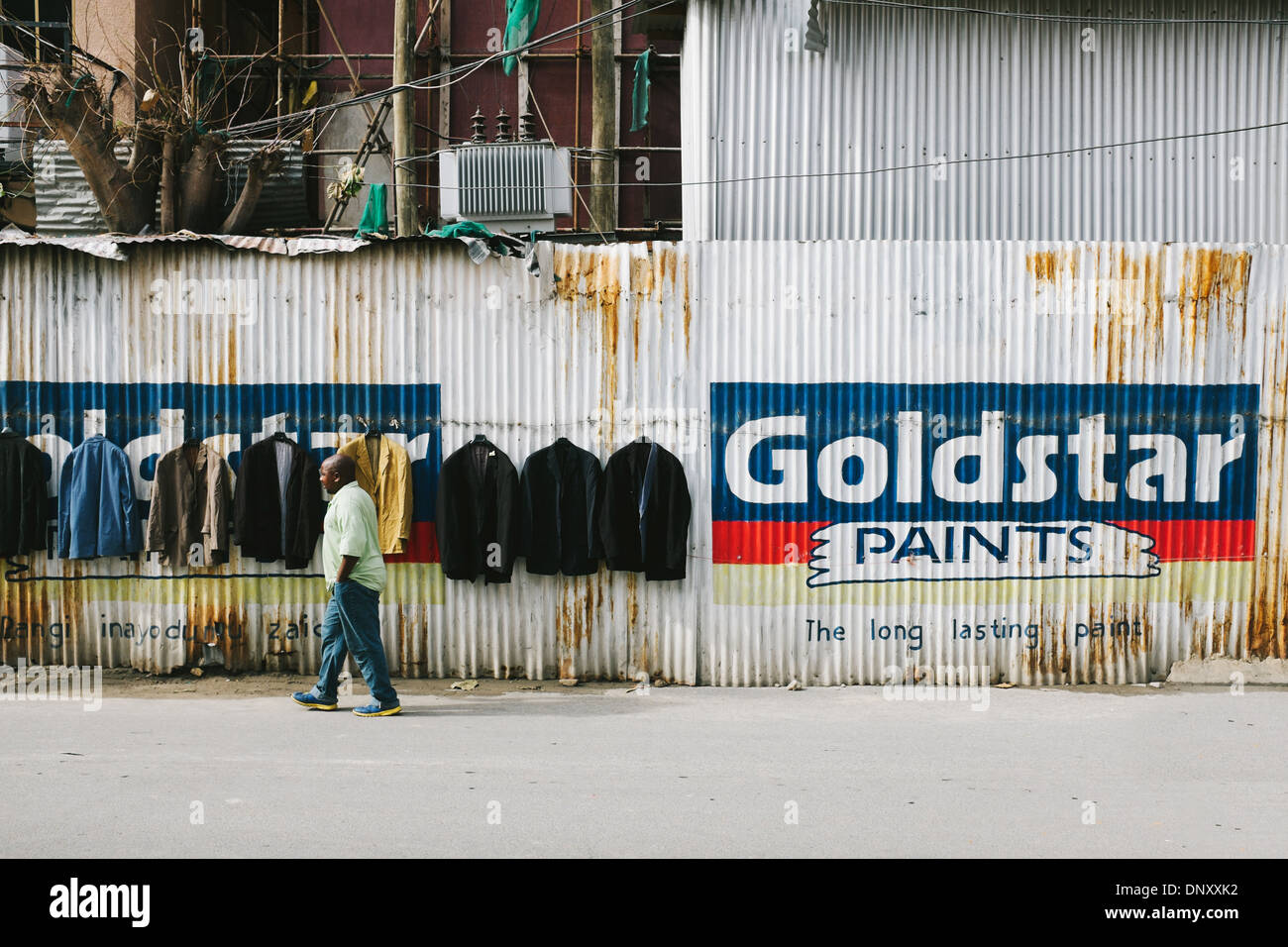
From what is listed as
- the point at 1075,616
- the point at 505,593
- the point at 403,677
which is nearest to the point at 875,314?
the point at 1075,616

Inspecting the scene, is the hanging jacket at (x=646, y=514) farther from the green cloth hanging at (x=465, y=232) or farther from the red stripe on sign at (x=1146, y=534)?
the green cloth hanging at (x=465, y=232)

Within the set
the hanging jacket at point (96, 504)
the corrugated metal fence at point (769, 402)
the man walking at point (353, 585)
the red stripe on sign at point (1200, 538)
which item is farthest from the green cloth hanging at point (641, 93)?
the red stripe on sign at point (1200, 538)

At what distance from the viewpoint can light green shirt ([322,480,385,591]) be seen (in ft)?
25.1

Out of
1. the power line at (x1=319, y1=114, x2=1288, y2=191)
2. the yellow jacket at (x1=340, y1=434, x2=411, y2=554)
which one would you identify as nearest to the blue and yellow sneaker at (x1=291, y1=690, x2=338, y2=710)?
the yellow jacket at (x1=340, y1=434, x2=411, y2=554)

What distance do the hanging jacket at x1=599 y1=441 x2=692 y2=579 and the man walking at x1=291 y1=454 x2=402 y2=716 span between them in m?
1.79

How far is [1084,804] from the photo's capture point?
6074 mm

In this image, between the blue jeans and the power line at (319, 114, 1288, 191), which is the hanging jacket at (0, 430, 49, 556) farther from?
the power line at (319, 114, 1288, 191)

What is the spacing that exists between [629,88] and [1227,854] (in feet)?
47.4

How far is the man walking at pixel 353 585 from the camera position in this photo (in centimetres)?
768

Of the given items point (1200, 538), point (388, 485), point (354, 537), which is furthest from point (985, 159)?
point (354, 537)

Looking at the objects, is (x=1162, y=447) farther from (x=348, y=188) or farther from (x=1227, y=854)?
(x=348, y=188)

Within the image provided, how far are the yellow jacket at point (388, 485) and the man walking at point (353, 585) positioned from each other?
0.80 meters

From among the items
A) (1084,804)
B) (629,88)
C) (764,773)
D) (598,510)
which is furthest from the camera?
(629,88)

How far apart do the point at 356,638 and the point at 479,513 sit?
4.81 feet
